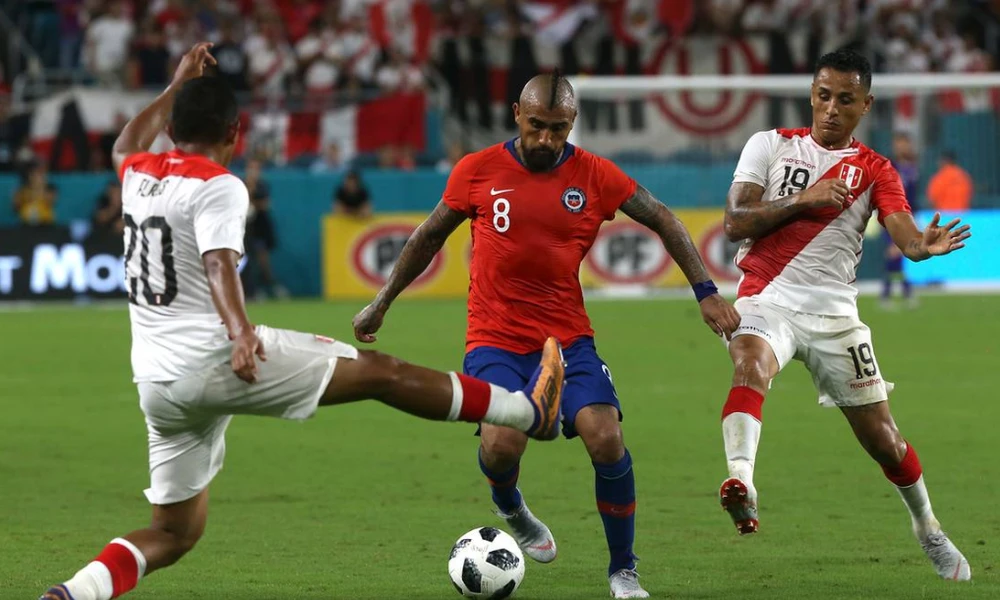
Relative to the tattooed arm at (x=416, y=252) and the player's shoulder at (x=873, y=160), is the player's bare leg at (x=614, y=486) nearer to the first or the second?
the tattooed arm at (x=416, y=252)

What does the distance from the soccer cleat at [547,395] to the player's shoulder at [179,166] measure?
1.48 m

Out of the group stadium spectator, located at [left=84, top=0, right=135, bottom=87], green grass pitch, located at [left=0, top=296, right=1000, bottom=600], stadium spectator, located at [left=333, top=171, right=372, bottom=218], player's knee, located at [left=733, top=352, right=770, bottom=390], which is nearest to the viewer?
player's knee, located at [left=733, top=352, right=770, bottom=390]

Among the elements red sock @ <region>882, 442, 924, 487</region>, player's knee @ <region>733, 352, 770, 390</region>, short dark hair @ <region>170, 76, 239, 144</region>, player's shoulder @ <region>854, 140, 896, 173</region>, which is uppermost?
short dark hair @ <region>170, 76, 239, 144</region>

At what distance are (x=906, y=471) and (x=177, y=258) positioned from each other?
3422mm

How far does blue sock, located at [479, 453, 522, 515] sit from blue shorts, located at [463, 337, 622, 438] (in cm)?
44

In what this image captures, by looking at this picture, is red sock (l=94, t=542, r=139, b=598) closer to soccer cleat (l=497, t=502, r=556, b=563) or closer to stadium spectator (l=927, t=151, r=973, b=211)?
soccer cleat (l=497, t=502, r=556, b=563)

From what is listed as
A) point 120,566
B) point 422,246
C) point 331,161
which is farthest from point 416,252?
point 331,161

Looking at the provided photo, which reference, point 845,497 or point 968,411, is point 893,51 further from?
point 845,497

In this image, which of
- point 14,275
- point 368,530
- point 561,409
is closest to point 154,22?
point 14,275

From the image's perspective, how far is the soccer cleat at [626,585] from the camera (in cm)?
684

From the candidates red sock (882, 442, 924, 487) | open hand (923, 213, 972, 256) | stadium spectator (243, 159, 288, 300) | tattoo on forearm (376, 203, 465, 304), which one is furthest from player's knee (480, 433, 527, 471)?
stadium spectator (243, 159, 288, 300)

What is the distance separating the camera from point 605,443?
6.89 meters

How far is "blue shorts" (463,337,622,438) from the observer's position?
7.00m

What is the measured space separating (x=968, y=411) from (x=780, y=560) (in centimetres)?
584
